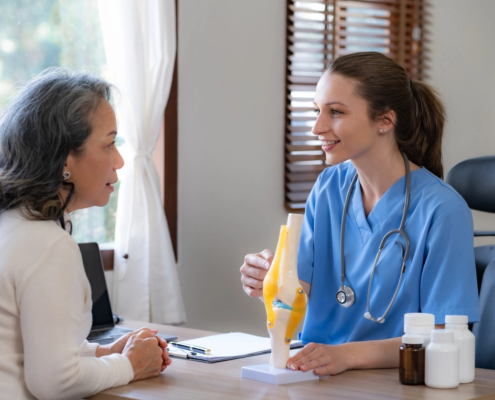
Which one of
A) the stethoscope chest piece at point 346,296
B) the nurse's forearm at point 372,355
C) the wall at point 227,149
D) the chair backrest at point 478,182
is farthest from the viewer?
the wall at point 227,149

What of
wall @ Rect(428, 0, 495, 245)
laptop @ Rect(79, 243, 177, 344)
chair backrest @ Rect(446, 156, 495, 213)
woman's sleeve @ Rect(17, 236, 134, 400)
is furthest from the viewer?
wall @ Rect(428, 0, 495, 245)

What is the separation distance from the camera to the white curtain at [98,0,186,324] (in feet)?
8.81

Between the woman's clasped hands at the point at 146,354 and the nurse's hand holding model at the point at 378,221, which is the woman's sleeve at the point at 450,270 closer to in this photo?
the nurse's hand holding model at the point at 378,221

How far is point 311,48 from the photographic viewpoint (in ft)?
11.0

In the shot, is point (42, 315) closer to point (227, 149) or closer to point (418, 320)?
point (418, 320)

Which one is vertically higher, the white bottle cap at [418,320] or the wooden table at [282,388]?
the white bottle cap at [418,320]

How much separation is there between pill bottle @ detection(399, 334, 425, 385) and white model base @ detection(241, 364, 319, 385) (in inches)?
7.2

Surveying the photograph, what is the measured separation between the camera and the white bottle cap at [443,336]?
131 cm

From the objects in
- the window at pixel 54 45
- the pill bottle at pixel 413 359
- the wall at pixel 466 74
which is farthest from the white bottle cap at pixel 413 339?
the wall at pixel 466 74

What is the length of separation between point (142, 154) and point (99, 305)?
80 centimetres

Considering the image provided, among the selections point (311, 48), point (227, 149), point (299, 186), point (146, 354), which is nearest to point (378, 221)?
point (146, 354)

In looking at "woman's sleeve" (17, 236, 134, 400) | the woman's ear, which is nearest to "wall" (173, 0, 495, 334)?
the woman's ear

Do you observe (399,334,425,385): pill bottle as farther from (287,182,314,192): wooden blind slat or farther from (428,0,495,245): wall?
(428,0,495,245): wall

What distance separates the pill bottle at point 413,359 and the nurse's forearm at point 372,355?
0.14m
